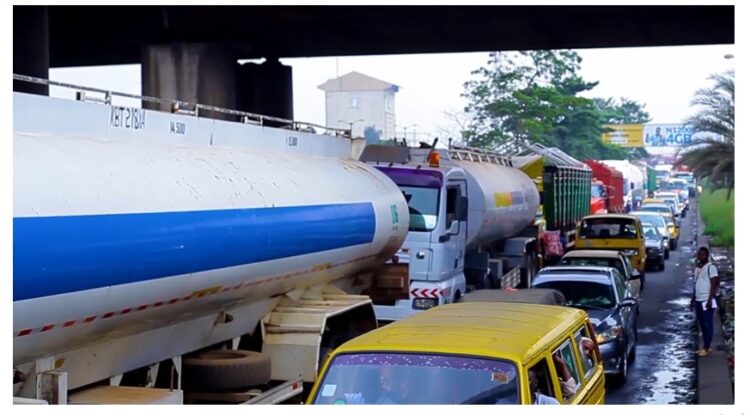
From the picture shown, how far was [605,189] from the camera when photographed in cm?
4228

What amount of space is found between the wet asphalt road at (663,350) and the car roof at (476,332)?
194 inches

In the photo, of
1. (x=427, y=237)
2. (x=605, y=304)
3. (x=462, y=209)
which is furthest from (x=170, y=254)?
(x=462, y=209)

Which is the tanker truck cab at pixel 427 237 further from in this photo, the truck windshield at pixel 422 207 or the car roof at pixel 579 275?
the car roof at pixel 579 275

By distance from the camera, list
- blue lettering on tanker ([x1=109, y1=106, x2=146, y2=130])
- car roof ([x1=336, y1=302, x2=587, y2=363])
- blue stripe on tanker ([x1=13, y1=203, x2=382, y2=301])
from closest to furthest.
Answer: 1. blue stripe on tanker ([x1=13, y1=203, x2=382, y2=301])
2. car roof ([x1=336, y1=302, x2=587, y2=363])
3. blue lettering on tanker ([x1=109, y1=106, x2=146, y2=130])

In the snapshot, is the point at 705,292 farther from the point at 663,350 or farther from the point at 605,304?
the point at 663,350

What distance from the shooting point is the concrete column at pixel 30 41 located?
76.1ft

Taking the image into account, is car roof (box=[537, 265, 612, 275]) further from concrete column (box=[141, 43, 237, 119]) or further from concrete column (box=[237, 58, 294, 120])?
concrete column (box=[237, 58, 294, 120])

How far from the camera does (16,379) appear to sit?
6559 millimetres

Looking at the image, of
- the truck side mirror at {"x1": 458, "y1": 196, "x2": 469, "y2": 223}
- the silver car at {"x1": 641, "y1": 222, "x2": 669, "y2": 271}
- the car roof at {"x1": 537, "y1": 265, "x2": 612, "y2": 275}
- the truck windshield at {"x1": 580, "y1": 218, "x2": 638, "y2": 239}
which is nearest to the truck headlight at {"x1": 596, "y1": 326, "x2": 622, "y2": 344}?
the car roof at {"x1": 537, "y1": 265, "x2": 612, "y2": 275}

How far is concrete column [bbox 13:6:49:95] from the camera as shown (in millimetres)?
23188

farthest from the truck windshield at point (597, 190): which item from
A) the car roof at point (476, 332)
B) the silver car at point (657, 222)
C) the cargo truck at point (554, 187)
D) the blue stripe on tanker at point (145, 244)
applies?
the car roof at point (476, 332)

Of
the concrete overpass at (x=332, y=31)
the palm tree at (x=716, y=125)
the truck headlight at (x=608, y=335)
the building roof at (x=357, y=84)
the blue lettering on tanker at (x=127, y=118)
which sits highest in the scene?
the building roof at (x=357, y=84)

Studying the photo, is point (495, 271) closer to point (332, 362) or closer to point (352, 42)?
point (352, 42)

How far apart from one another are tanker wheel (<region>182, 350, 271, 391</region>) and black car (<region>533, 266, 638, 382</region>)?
18.9 ft
